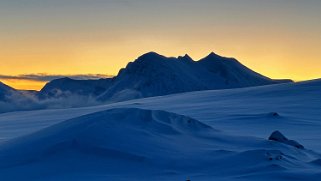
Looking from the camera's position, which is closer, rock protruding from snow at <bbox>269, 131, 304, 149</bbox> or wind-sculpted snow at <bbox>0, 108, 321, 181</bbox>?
wind-sculpted snow at <bbox>0, 108, 321, 181</bbox>

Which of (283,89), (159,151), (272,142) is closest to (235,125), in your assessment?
(272,142)

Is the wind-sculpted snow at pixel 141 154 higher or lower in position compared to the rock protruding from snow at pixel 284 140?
lower

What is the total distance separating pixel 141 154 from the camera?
53.3ft

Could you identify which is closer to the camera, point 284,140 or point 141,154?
point 141,154

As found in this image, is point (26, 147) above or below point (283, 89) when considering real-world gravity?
below

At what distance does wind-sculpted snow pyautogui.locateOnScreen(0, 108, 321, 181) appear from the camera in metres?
14.7

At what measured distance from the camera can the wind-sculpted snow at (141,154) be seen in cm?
1473

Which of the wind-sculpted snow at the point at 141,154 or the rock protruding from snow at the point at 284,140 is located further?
the rock protruding from snow at the point at 284,140

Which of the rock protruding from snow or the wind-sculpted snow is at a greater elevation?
the rock protruding from snow

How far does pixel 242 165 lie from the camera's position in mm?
15391

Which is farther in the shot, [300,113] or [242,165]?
[300,113]

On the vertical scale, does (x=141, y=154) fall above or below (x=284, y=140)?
below

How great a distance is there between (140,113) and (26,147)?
155 inches

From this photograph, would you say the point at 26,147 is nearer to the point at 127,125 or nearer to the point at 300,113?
the point at 127,125
